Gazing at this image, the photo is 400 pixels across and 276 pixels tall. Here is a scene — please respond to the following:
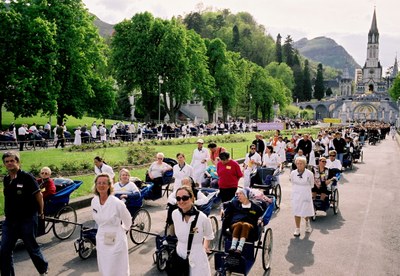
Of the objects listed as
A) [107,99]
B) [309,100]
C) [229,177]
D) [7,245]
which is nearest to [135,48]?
[107,99]

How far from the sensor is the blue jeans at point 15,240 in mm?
6527

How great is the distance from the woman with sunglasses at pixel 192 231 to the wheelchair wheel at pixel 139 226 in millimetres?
3802

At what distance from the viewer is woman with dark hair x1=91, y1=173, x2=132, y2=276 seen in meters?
5.38

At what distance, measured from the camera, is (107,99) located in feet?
132

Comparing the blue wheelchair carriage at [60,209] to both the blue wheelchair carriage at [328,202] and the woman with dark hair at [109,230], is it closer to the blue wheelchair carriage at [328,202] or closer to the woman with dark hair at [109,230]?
the woman with dark hair at [109,230]

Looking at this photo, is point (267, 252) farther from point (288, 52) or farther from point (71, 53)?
point (288, 52)

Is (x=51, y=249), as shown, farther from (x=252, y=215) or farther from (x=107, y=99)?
(x=107, y=99)

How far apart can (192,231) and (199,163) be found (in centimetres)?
732

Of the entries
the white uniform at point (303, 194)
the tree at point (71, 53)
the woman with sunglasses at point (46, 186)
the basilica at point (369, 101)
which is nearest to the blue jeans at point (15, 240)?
the woman with sunglasses at point (46, 186)

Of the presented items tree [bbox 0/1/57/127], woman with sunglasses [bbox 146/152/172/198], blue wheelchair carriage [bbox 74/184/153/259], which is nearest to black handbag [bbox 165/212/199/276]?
blue wheelchair carriage [bbox 74/184/153/259]

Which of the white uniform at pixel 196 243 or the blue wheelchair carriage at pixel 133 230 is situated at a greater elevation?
the white uniform at pixel 196 243

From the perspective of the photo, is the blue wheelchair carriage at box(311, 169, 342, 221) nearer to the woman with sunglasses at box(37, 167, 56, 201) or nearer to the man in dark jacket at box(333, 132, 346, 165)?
the woman with sunglasses at box(37, 167, 56, 201)

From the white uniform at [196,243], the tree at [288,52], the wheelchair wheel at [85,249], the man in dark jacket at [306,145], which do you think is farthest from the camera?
the tree at [288,52]

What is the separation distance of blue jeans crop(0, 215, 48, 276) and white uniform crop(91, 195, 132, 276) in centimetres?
182
